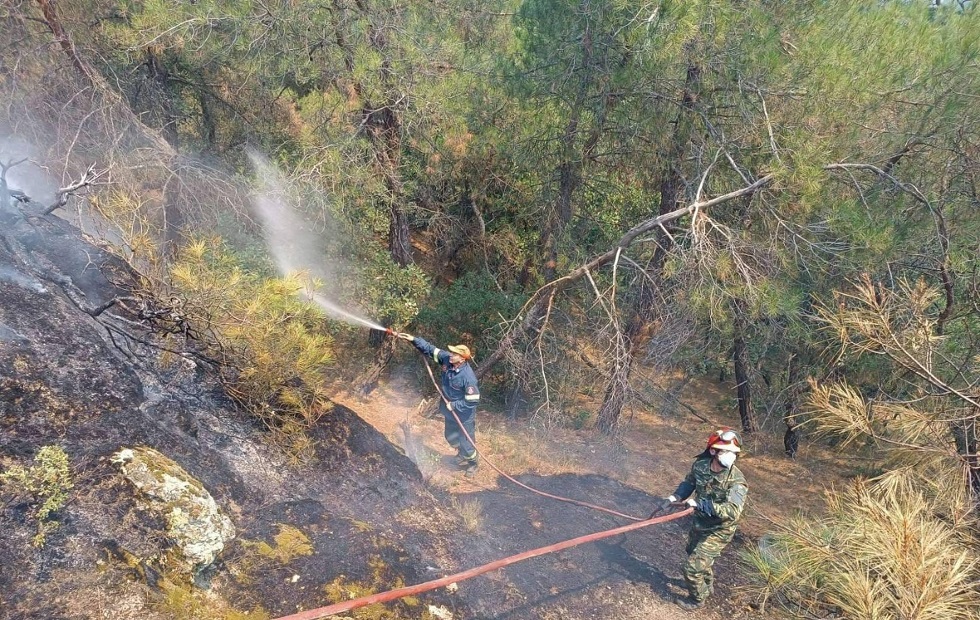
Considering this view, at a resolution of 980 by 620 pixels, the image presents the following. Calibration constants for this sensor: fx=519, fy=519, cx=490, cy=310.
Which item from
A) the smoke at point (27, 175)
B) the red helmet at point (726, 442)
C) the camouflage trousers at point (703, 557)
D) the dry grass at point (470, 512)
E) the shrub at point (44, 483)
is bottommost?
the dry grass at point (470, 512)

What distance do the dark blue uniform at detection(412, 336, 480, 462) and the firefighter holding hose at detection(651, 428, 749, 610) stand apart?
263 cm

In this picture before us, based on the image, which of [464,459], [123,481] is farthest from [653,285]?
[123,481]

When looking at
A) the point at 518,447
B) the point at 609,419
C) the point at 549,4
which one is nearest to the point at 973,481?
the point at 609,419

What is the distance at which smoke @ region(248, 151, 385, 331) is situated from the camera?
8.03 metres

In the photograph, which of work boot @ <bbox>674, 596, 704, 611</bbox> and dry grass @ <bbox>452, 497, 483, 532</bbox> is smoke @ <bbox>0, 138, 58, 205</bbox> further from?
work boot @ <bbox>674, 596, 704, 611</bbox>

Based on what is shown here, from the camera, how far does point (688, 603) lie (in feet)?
16.0

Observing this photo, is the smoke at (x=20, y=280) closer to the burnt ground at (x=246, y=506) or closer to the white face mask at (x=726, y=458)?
the burnt ground at (x=246, y=506)

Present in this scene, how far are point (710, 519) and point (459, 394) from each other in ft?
10.3

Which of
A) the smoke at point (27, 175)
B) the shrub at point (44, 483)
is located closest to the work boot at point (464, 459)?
the shrub at point (44, 483)

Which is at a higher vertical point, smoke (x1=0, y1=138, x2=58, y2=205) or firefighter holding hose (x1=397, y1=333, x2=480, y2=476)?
smoke (x1=0, y1=138, x2=58, y2=205)

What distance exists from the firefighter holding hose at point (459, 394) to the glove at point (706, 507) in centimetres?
270

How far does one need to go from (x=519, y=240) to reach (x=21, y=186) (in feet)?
26.6

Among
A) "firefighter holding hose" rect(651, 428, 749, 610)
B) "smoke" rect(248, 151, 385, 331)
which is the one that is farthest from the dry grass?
"smoke" rect(248, 151, 385, 331)

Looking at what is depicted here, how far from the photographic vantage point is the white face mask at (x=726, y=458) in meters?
4.65
